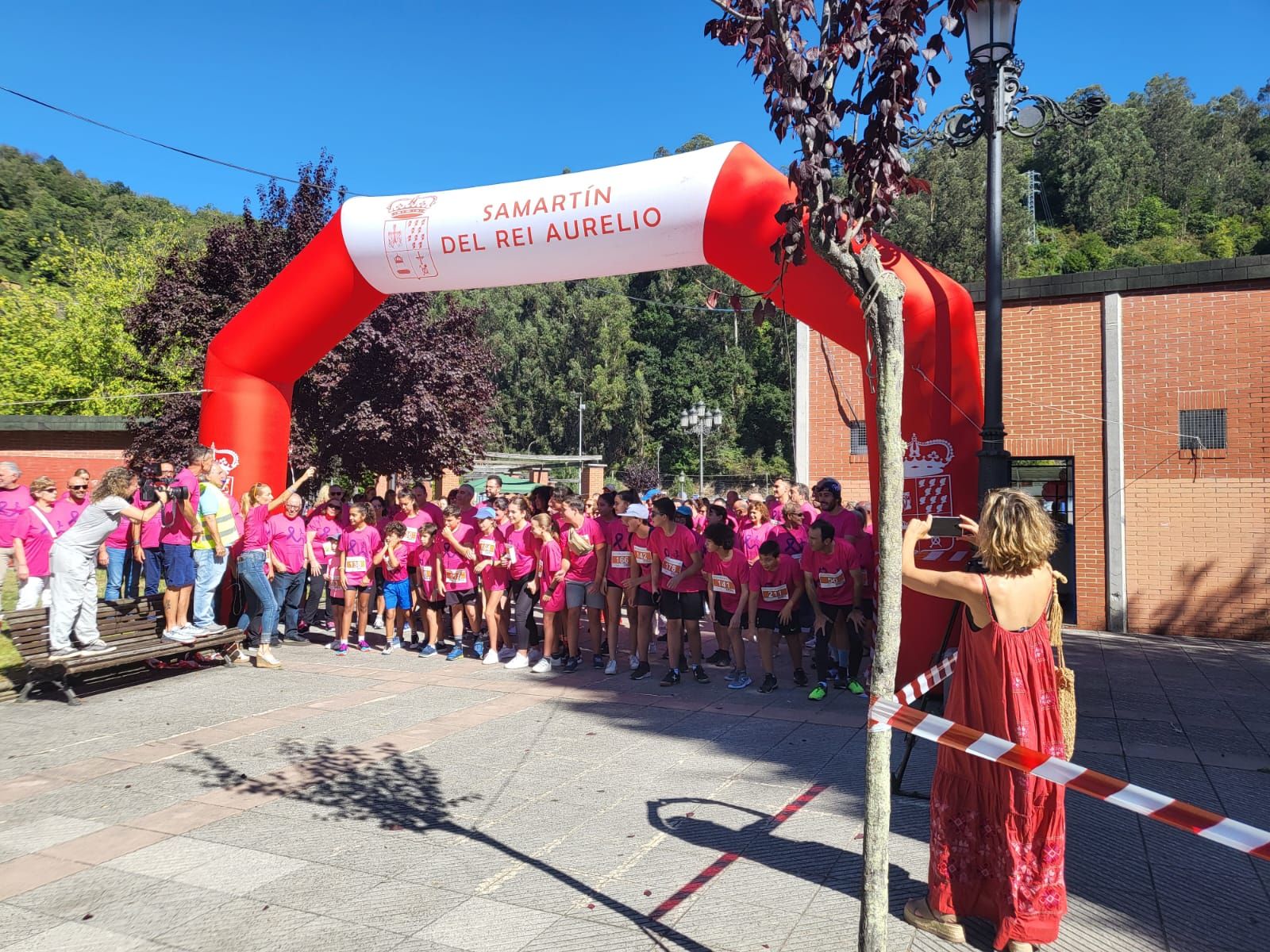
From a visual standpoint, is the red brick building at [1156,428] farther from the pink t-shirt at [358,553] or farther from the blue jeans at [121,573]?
the blue jeans at [121,573]

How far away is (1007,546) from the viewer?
3.64 meters

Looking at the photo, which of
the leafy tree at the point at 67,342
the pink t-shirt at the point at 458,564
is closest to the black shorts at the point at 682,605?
the pink t-shirt at the point at 458,564

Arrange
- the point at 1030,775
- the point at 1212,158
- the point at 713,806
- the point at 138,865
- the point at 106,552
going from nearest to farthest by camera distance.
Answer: the point at 1030,775 → the point at 138,865 → the point at 713,806 → the point at 106,552 → the point at 1212,158

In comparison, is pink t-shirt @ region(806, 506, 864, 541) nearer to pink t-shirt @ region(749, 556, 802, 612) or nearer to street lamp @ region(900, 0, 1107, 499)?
pink t-shirt @ region(749, 556, 802, 612)

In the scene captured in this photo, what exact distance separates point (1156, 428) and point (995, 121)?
612cm

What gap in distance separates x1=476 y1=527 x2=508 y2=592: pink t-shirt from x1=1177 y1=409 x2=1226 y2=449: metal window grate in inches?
333

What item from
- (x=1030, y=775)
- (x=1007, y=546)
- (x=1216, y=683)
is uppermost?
(x=1007, y=546)

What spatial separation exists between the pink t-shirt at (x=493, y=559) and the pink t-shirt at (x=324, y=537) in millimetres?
2015

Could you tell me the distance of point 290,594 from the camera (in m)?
10.6

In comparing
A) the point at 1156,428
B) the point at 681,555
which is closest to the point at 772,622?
the point at 681,555

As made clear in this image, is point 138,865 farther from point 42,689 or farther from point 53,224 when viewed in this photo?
point 53,224

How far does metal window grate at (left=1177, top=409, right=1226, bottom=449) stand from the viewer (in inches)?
434

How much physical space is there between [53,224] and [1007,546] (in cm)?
6285

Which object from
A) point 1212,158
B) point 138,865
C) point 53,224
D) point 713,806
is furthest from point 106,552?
point 1212,158
